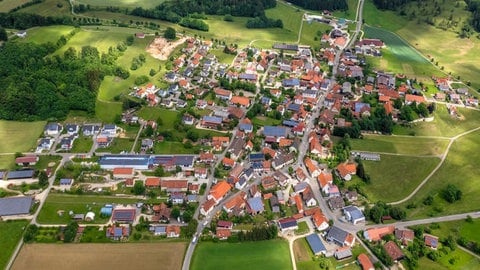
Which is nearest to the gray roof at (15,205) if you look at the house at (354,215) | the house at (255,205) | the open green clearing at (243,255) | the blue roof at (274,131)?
the open green clearing at (243,255)

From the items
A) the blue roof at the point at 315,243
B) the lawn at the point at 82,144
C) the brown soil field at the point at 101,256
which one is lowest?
the brown soil field at the point at 101,256

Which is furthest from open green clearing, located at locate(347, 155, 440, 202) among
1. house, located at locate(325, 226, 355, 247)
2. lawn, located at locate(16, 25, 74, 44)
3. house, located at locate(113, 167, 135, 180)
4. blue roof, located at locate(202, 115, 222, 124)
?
lawn, located at locate(16, 25, 74, 44)

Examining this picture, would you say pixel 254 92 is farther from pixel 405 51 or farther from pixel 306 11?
pixel 306 11

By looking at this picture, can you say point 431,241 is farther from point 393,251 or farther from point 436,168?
point 436,168

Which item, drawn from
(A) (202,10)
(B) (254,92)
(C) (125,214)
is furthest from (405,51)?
(C) (125,214)

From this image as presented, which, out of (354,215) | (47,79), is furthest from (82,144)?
(354,215)

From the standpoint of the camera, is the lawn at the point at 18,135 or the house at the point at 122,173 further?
the lawn at the point at 18,135

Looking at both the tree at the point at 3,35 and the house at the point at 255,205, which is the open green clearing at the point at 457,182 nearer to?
the house at the point at 255,205
